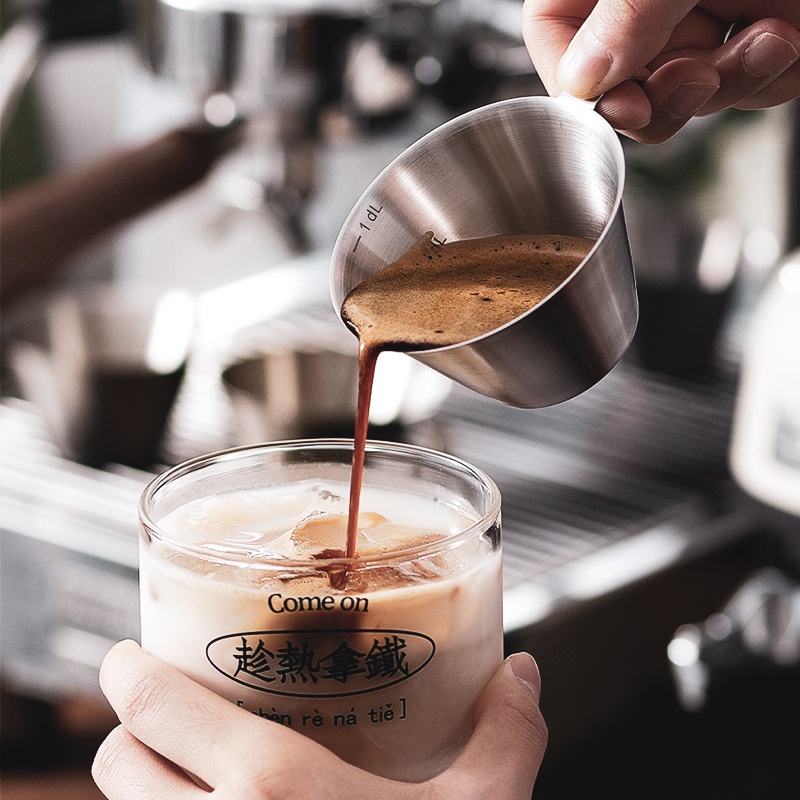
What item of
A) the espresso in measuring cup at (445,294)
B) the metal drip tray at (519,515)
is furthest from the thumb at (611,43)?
the metal drip tray at (519,515)

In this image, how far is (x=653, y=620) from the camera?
1718mm

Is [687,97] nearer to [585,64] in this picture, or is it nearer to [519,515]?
[585,64]

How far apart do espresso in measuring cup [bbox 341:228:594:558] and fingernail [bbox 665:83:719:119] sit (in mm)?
156

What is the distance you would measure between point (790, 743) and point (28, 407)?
4.02ft

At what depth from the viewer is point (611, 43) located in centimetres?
89

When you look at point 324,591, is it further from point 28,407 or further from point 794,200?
point 794,200

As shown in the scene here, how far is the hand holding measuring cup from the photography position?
888 mm

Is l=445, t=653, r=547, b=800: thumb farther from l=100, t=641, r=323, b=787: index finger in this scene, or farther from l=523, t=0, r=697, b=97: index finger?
l=523, t=0, r=697, b=97: index finger

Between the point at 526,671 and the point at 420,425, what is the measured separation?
93 centimetres

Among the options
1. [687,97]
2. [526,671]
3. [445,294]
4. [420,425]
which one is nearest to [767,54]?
[687,97]

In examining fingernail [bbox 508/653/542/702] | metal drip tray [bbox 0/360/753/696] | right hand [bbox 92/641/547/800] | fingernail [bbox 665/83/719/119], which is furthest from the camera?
metal drip tray [bbox 0/360/753/696]

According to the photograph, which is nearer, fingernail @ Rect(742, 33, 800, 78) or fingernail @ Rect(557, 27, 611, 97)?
fingernail @ Rect(557, 27, 611, 97)

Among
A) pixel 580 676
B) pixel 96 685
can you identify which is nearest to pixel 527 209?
pixel 580 676

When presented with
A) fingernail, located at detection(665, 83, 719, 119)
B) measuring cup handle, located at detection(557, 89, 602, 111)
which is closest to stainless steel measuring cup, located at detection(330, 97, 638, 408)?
measuring cup handle, located at detection(557, 89, 602, 111)
